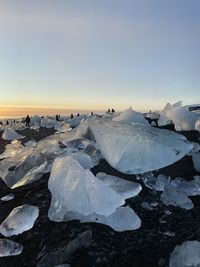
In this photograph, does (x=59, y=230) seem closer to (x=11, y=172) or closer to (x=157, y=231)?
(x=157, y=231)

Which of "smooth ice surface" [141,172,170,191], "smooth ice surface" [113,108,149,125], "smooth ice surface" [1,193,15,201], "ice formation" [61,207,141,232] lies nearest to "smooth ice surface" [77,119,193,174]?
"smooth ice surface" [141,172,170,191]

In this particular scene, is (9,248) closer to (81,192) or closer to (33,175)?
(81,192)

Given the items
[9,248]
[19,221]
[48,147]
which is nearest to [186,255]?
[9,248]

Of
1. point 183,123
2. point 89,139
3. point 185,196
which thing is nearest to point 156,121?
point 183,123

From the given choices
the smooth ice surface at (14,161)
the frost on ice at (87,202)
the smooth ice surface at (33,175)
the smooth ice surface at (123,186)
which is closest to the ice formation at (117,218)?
the frost on ice at (87,202)

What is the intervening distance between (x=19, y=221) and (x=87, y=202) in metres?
0.62

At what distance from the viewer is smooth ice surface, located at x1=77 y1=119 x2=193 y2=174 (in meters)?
4.82

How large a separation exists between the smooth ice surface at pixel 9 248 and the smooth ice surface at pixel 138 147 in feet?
5.23

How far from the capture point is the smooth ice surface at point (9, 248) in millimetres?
3521

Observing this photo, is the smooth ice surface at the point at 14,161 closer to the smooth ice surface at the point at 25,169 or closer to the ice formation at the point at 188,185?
the smooth ice surface at the point at 25,169

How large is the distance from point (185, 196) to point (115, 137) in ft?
3.57

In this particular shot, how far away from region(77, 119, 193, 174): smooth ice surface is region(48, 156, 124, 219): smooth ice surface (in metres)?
0.77

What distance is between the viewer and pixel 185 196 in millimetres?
4449

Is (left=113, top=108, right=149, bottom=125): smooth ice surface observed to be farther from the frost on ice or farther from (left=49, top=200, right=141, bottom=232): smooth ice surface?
(left=49, top=200, right=141, bottom=232): smooth ice surface
